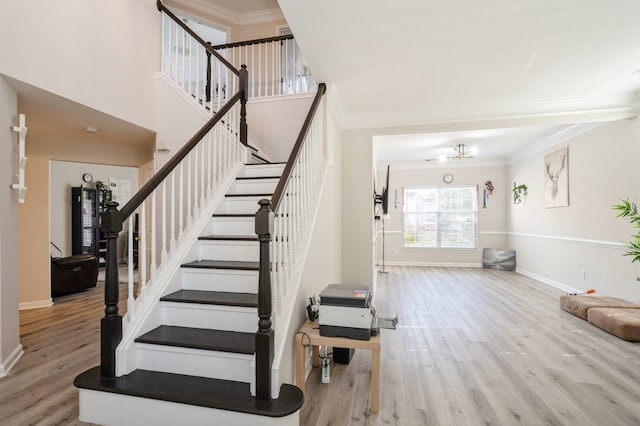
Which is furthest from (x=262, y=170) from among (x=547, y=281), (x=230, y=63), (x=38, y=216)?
(x=547, y=281)

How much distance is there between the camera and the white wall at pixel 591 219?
3.97 metres

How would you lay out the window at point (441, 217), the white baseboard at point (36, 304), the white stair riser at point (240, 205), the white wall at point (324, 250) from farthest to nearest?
the window at point (441, 217) < the white baseboard at point (36, 304) < the white stair riser at point (240, 205) < the white wall at point (324, 250)

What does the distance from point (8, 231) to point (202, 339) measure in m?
1.98

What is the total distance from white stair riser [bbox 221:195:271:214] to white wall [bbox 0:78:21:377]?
168 centimetres

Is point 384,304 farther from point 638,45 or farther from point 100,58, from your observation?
point 100,58

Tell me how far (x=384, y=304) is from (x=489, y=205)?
4.83 metres

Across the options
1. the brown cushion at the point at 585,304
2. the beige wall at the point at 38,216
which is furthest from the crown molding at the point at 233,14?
the brown cushion at the point at 585,304

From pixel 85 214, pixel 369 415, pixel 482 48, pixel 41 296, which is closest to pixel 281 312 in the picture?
pixel 369 415

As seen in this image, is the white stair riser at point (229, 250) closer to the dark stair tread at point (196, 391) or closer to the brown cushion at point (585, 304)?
the dark stair tread at point (196, 391)

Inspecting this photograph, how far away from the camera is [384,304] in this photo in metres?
4.51

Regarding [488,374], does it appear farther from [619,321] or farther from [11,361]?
[11,361]

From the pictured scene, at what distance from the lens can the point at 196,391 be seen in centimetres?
177

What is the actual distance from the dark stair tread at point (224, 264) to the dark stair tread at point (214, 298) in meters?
0.19

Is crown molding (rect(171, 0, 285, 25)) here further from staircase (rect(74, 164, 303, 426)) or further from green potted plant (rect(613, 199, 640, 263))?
green potted plant (rect(613, 199, 640, 263))
